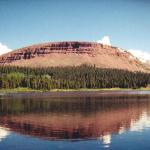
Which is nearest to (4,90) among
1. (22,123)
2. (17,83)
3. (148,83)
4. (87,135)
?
(17,83)

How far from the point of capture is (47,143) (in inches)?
1161

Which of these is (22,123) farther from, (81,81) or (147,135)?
(81,81)

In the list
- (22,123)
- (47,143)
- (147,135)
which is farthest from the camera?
(22,123)

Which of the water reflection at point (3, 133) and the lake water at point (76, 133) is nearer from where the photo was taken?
the lake water at point (76, 133)

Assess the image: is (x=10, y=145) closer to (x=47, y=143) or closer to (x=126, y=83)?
(x=47, y=143)

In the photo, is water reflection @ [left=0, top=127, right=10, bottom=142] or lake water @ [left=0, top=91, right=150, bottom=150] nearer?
lake water @ [left=0, top=91, right=150, bottom=150]

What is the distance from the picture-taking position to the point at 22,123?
42.0m

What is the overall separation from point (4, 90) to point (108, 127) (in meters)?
119

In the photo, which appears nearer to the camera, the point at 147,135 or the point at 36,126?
the point at 147,135

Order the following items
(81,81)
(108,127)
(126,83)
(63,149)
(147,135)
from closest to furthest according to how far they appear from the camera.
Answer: (63,149) < (147,135) < (108,127) < (81,81) < (126,83)

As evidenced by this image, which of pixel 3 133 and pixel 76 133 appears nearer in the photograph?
pixel 76 133

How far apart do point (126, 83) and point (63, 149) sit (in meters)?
161

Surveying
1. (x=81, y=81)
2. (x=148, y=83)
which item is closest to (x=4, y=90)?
(x=81, y=81)

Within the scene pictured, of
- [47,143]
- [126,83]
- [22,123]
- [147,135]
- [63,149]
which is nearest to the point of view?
[63,149]
